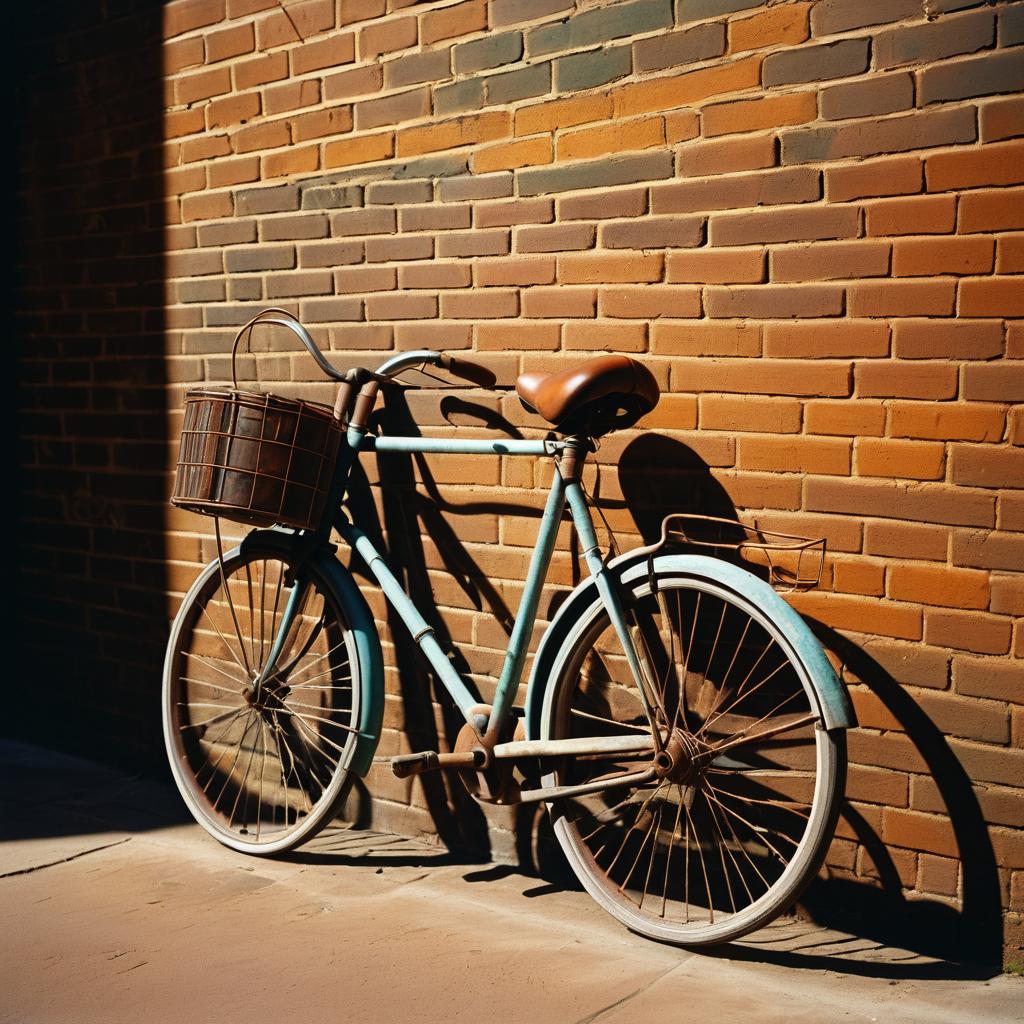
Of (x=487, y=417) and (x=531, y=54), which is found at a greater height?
(x=531, y=54)

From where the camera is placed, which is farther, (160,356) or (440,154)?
(160,356)

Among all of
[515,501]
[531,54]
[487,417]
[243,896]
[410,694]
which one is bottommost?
[243,896]

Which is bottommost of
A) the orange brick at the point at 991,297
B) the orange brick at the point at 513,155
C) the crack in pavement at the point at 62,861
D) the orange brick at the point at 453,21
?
the crack in pavement at the point at 62,861

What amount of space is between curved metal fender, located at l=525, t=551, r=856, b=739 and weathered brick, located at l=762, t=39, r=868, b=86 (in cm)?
116

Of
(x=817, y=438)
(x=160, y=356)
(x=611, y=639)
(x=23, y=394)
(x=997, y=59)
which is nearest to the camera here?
(x=997, y=59)

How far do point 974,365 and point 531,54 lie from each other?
1496mm

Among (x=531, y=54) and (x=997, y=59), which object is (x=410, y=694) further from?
(x=997, y=59)

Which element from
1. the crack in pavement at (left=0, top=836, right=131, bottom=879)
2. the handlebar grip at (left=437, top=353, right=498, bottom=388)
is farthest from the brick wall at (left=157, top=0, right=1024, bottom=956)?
the crack in pavement at (left=0, top=836, right=131, bottom=879)

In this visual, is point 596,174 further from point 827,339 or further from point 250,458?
point 250,458

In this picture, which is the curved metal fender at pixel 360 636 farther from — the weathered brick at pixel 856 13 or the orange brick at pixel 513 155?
the weathered brick at pixel 856 13

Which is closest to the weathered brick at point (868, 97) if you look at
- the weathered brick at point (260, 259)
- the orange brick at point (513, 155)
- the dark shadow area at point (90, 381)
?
the orange brick at point (513, 155)

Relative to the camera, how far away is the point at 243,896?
353 centimetres

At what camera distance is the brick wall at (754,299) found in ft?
9.43

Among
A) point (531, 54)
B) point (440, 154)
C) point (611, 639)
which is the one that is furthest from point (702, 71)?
point (611, 639)
